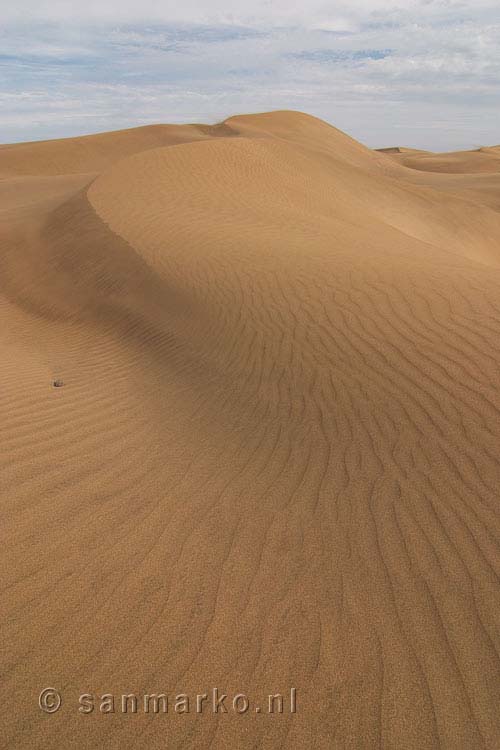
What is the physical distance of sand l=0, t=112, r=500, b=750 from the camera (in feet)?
7.62

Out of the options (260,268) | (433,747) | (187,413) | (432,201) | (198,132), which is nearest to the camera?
(433,747)

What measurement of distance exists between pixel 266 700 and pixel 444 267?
6.06 meters

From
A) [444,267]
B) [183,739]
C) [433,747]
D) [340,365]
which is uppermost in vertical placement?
[444,267]

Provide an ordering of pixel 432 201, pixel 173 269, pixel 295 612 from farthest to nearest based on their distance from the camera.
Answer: pixel 432 201, pixel 173 269, pixel 295 612

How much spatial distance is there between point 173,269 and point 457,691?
7.01m

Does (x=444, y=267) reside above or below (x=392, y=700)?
above

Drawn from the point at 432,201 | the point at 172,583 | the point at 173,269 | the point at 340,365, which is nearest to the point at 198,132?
the point at 432,201

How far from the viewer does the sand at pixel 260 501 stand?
2.32 m

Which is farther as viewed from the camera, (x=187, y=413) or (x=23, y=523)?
(x=187, y=413)

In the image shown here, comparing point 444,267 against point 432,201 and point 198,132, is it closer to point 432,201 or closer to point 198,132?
point 432,201

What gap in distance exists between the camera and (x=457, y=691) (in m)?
2.34

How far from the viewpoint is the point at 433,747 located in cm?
215

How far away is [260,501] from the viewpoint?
3.62 meters

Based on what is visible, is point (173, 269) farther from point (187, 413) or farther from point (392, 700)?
point (392, 700)
